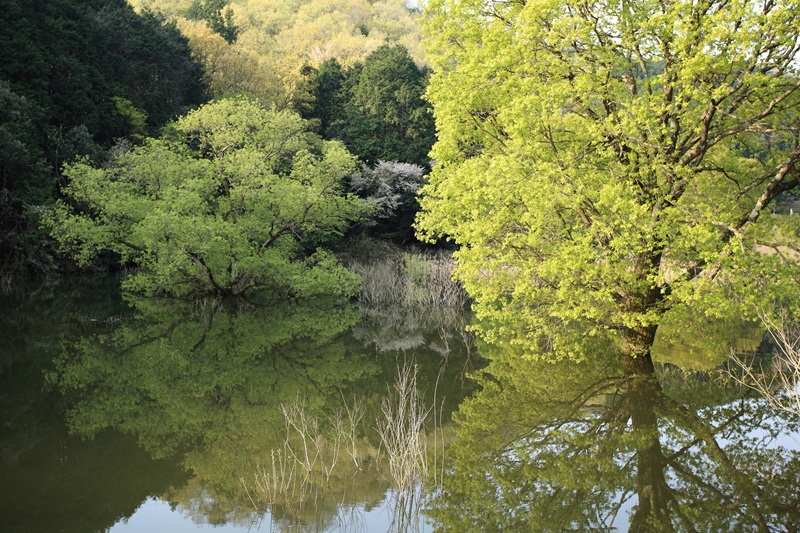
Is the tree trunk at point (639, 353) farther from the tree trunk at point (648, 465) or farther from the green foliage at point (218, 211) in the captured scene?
the green foliage at point (218, 211)

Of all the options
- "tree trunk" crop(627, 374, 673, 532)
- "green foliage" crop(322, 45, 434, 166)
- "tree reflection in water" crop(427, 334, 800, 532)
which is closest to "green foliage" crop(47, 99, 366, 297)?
"tree reflection in water" crop(427, 334, 800, 532)

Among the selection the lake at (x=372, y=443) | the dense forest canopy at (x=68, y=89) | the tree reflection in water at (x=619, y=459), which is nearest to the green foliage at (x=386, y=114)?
the dense forest canopy at (x=68, y=89)

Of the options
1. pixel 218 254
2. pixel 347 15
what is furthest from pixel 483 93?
pixel 347 15

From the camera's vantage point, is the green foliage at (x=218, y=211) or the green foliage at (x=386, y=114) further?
the green foliage at (x=386, y=114)

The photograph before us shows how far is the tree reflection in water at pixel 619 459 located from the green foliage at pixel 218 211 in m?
10.5

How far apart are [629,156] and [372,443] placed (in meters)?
5.34

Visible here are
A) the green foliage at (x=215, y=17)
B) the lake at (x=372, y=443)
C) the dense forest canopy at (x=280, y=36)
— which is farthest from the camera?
the green foliage at (x=215, y=17)

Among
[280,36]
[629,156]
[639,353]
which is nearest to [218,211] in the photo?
[639,353]

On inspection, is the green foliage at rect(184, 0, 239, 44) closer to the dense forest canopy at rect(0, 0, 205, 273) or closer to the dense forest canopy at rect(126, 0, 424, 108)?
the dense forest canopy at rect(126, 0, 424, 108)

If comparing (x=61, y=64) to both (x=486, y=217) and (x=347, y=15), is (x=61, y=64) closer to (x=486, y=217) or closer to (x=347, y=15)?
(x=486, y=217)

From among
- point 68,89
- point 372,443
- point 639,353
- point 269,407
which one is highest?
point 68,89

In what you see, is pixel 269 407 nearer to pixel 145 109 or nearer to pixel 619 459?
pixel 619 459

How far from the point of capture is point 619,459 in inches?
280

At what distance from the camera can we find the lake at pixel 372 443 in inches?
232
